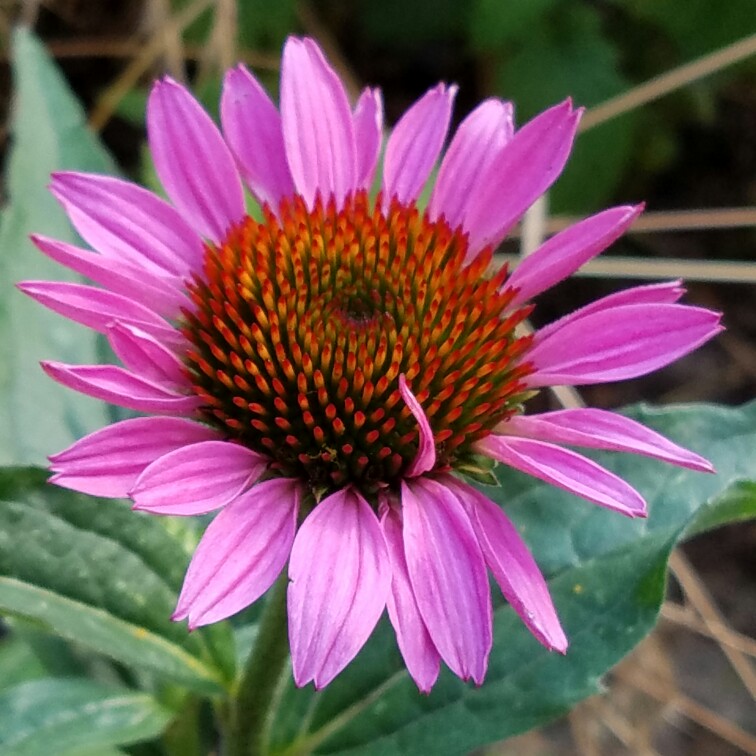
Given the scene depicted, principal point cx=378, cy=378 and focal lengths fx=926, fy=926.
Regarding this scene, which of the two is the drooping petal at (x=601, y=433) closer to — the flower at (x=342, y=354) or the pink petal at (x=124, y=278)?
the flower at (x=342, y=354)

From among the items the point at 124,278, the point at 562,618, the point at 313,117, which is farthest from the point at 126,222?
the point at 562,618

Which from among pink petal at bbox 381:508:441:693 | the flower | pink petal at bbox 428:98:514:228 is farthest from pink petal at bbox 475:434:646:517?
pink petal at bbox 428:98:514:228

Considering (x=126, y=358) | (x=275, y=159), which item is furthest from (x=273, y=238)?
(x=126, y=358)

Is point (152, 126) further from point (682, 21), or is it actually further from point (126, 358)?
point (682, 21)

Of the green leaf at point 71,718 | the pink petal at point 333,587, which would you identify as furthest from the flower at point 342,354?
the green leaf at point 71,718

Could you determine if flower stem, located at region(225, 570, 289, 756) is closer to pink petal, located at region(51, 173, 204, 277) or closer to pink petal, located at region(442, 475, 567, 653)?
pink petal, located at region(442, 475, 567, 653)

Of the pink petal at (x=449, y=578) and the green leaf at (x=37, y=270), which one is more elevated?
the green leaf at (x=37, y=270)
